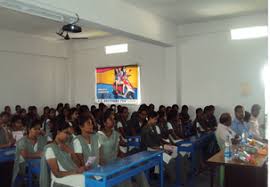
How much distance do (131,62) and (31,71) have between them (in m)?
2.89

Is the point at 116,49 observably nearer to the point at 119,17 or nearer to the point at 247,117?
the point at 119,17

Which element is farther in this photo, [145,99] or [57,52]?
[57,52]

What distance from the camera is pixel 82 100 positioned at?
33.0ft

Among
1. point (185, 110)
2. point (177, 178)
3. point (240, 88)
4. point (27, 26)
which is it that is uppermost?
point (27, 26)

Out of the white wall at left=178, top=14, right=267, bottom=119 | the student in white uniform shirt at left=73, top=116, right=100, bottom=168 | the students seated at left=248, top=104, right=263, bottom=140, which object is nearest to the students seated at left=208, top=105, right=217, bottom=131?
the white wall at left=178, top=14, right=267, bottom=119

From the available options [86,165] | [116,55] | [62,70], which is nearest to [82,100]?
[62,70]

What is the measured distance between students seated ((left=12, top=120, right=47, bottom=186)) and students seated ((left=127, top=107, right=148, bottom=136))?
232 centimetres

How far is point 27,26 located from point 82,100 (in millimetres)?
2985

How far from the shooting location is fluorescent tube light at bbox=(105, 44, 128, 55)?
911 centimetres

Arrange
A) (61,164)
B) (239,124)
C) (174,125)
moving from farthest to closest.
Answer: (174,125), (239,124), (61,164)

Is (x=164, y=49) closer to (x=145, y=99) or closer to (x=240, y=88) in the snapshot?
(x=145, y=99)

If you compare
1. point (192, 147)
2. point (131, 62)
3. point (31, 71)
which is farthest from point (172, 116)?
point (31, 71)

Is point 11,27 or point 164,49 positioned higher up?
point 11,27

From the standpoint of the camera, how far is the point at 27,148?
4484 millimetres
